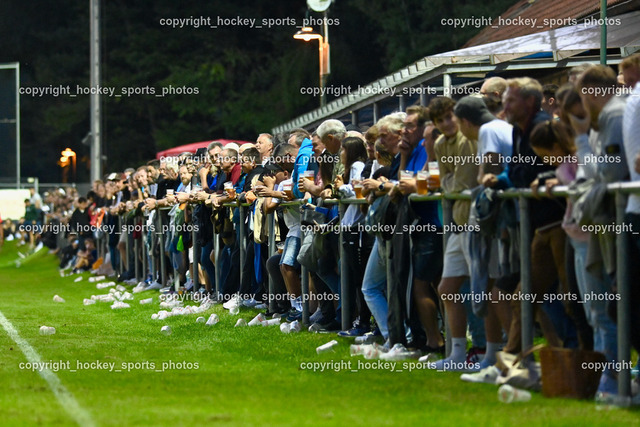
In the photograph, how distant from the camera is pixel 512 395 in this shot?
8.55 meters

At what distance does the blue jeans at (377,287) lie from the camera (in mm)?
12086

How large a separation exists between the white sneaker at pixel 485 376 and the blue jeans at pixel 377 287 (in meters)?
2.42

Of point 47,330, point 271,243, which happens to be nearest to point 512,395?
point 47,330

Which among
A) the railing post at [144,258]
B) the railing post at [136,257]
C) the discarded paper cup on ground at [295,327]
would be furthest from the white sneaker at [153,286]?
→ the discarded paper cup on ground at [295,327]

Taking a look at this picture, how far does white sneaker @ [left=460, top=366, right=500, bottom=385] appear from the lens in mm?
9453

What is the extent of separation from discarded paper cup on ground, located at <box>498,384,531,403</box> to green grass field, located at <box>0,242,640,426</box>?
6 centimetres

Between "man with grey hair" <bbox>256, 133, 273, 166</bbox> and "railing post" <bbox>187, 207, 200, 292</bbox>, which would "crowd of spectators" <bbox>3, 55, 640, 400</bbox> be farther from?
"railing post" <bbox>187, 207, 200, 292</bbox>

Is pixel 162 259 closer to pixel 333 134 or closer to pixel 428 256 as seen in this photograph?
pixel 333 134

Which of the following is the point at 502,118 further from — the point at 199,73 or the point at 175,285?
the point at 199,73

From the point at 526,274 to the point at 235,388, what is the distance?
2210 mm

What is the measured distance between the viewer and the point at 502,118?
1002cm

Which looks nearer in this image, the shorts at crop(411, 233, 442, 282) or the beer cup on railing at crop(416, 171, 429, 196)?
the beer cup on railing at crop(416, 171, 429, 196)

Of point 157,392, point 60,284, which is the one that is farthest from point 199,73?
point 157,392

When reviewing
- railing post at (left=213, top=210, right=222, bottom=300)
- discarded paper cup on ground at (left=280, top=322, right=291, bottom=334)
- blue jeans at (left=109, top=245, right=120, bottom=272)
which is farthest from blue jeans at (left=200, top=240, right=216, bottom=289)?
blue jeans at (left=109, top=245, right=120, bottom=272)
